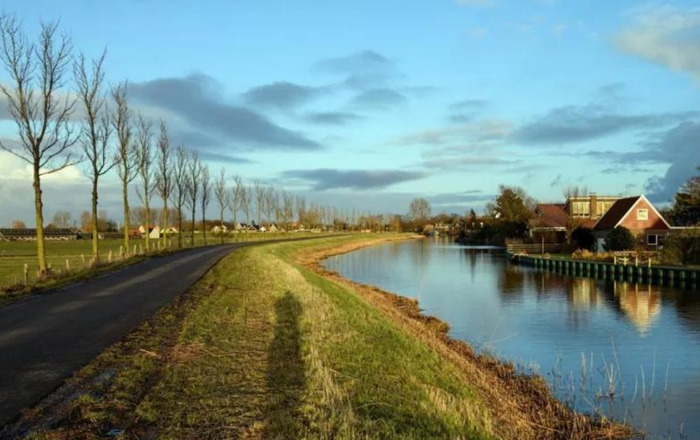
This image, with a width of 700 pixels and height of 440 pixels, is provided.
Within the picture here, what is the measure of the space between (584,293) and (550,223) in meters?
49.2

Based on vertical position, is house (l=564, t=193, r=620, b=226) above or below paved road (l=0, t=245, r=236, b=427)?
above

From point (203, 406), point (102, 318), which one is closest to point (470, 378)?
point (203, 406)

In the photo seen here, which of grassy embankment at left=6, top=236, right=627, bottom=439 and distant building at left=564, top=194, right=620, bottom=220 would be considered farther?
distant building at left=564, top=194, right=620, bottom=220

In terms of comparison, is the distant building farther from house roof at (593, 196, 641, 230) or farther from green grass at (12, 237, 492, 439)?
green grass at (12, 237, 492, 439)

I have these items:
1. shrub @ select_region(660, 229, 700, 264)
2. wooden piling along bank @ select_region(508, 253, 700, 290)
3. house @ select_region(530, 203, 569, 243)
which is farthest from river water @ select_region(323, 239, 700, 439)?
house @ select_region(530, 203, 569, 243)

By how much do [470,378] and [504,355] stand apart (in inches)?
213

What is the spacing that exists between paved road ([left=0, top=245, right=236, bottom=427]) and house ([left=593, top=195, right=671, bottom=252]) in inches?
1863

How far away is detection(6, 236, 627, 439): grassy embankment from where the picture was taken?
668 centimetres

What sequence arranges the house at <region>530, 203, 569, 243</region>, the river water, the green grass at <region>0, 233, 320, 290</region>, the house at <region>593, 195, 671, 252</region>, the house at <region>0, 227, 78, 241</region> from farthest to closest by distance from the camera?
the house at <region>0, 227, 78, 241</region>
the house at <region>530, 203, 569, 243</region>
the house at <region>593, 195, 671, 252</region>
the green grass at <region>0, 233, 320, 290</region>
the river water

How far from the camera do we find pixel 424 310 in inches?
1007

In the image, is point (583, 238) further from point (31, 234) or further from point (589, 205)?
point (31, 234)

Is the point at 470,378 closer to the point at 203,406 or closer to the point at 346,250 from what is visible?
the point at 203,406

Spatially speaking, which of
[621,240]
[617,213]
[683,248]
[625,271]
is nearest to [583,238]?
[617,213]


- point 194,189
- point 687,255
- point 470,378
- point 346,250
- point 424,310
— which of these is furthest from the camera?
point 346,250
